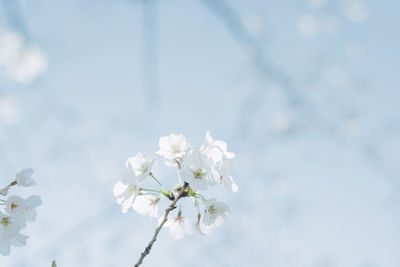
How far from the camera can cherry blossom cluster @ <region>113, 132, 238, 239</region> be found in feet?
4.08

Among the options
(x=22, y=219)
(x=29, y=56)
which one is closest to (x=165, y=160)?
(x=22, y=219)

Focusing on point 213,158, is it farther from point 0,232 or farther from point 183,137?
point 0,232

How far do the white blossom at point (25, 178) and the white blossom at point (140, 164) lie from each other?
1.12 ft

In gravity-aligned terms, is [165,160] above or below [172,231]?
above

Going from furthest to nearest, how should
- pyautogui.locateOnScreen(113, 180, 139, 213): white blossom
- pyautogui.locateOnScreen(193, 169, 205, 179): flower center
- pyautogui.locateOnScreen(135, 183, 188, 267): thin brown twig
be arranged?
pyautogui.locateOnScreen(113, 180, 139, 213): white blossom < pyautogui.locateOnScreen(193, 169, 205, 179): flower center < pyautogui.locateOnScreen(135, 183, 188, 267): thin brown twig

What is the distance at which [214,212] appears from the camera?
1313 mm

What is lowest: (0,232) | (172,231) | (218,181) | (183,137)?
(0,232)

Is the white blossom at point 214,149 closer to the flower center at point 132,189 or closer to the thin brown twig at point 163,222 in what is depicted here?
the thin brown twig at point 163,222

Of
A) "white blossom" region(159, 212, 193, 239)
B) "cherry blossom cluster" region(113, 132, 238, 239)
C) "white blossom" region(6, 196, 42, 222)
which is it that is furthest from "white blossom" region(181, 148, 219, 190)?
"white blossom" region(6, 196, 42, 222)

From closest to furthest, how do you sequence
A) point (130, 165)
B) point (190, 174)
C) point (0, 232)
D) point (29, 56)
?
point (0, 232) → point (190, 174) → point (130, 165) → point (29, 56)

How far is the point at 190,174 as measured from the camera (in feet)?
4.03

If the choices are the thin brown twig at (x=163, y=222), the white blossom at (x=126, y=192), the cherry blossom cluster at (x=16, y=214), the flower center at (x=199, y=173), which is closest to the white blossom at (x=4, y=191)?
the cherry blossom cluster at (x=16, y=214)

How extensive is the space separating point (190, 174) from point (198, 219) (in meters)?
0.27

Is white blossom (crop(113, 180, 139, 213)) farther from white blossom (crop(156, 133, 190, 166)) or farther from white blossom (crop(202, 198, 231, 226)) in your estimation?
white blossom (crop(202, 198, 231, 226))
